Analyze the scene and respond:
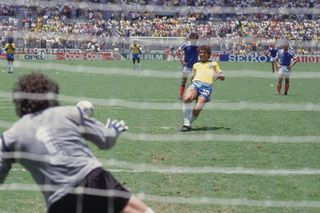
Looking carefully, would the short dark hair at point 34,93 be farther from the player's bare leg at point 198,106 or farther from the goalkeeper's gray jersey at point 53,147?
the player's bare leg at point 198,106

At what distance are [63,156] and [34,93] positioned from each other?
20.9 inches

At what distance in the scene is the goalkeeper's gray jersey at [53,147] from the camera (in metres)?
4.26

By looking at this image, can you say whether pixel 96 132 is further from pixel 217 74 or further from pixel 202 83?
pixel 202 83

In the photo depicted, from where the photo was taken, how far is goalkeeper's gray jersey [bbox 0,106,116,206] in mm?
4262

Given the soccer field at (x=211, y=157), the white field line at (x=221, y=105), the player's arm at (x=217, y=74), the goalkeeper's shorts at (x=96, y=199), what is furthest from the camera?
the white field line at (x=221, y=105)

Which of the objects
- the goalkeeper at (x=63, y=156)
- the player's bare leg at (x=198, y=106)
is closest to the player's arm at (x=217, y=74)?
the player's bare leg at (x=198, y=106)

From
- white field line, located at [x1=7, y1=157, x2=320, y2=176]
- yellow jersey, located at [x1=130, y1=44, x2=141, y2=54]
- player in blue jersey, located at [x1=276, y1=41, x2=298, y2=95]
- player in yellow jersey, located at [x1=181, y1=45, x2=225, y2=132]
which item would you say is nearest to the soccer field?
white field line, located at [x1=7, y1=157, x2=320, y2=176]

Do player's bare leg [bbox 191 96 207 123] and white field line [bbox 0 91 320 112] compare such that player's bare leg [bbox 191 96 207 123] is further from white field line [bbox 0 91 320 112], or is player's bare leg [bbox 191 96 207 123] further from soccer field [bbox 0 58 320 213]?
white field line [bbox 0 91 320 112]

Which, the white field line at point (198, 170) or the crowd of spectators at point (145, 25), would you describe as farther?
the crowd of spectators at point (145, 25)

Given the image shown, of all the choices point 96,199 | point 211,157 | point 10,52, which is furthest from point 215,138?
point 10,52

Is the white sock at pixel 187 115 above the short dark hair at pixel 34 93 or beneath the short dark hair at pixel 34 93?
beneath

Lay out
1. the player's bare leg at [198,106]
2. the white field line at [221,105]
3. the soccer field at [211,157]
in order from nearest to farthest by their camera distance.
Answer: the soccer field at [211,157] → the player's bare leg at [198,106] → the white field line at [221,105]

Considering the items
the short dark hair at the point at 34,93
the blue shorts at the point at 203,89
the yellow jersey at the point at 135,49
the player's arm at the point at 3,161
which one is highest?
the short dark hair at the point at 34,93

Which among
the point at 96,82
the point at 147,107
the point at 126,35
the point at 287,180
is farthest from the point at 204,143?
the point at 96,82
